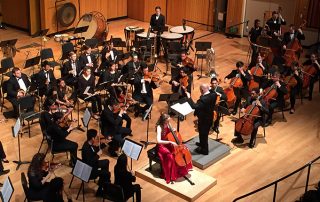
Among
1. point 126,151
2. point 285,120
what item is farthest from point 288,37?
point 126,151

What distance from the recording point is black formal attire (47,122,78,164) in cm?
1039

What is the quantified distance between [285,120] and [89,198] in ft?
19.4

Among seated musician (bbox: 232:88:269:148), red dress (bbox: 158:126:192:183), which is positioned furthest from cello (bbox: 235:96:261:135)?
red dress (bbox: 158:126:192:183)

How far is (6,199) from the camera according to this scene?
7.99 m

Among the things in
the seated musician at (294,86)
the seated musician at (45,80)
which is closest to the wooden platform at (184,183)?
the seated musician at (45,80)

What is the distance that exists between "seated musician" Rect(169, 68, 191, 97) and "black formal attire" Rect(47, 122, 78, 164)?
3.43 m

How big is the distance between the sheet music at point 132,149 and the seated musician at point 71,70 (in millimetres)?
4413

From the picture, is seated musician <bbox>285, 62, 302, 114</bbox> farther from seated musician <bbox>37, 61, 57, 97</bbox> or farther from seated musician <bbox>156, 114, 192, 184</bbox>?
seated musician <bbox>37, 61, 57, 97</bbox>

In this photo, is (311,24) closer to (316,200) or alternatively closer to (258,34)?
(258,34)

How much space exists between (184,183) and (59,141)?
2650 mm

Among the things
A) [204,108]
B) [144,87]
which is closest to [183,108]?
[204,108]

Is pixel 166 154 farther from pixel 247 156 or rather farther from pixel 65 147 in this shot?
pixel 247 156

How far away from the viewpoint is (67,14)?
19.3 meters

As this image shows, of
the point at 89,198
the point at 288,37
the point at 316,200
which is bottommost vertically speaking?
the point at 89,198
